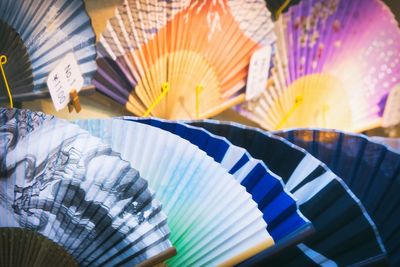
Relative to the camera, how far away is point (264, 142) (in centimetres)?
105

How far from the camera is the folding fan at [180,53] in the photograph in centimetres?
124

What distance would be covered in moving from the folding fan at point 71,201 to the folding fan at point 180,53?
0.45 meters

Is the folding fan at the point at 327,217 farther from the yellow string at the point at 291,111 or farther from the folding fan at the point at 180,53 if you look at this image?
the yellow string at the point at 291,111

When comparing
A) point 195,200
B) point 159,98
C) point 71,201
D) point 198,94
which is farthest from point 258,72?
point 71,201

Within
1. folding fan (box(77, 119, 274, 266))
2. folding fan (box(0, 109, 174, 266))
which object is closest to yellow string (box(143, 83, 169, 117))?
folding fan (box(77, 119, 274, 266))

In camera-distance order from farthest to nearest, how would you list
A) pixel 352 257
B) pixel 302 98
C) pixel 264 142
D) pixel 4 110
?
pixel 302 98 → pixel 264 142 → pixel 352 257 → pixel 4 110

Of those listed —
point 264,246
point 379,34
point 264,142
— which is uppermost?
point 379,34

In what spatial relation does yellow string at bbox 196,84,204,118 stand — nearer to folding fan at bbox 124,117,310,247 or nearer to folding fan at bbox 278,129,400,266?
folding fan at bbox 278,129,400,266

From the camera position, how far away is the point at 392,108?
1764 millimetres

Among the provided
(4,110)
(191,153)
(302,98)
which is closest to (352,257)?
(191,153)

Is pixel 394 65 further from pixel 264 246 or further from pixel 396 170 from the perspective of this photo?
pixel 264 246

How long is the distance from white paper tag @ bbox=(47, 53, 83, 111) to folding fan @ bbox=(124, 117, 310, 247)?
23 cm

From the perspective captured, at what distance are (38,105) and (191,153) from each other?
47cm

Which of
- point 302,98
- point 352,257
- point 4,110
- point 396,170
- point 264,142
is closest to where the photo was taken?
point 4,110
